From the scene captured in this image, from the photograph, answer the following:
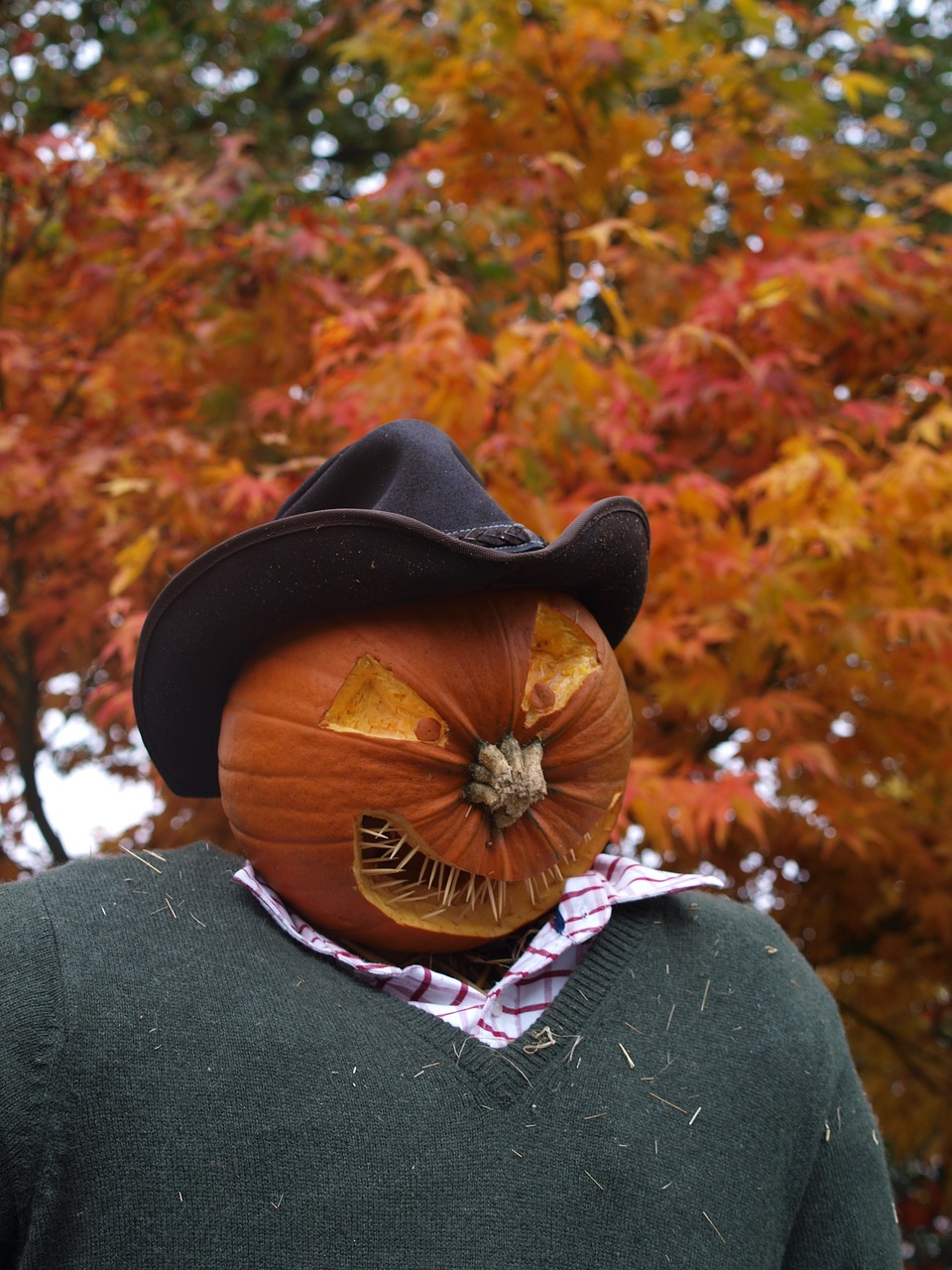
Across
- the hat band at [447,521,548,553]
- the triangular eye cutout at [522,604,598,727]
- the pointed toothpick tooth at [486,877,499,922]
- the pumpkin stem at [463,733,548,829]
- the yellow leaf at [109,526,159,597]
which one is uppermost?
the hat band at [447,521,548,553]

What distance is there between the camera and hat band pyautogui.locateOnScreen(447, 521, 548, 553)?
150 cm

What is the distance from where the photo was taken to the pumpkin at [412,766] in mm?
1428

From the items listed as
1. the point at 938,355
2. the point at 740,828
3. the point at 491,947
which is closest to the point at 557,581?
the point at 491,947

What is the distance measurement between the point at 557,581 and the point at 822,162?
315 centimetres

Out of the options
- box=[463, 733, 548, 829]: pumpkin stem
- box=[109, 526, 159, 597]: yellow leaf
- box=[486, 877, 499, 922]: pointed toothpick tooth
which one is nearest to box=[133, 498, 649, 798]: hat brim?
box=[463, 733, 548, 829]: pumpkin stem

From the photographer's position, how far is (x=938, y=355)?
11.2ft

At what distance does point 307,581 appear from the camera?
1.44 m

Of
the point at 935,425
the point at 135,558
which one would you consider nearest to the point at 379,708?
the point at 135,558

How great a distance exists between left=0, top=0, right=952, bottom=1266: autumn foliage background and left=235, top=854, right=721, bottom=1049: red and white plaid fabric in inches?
30.9

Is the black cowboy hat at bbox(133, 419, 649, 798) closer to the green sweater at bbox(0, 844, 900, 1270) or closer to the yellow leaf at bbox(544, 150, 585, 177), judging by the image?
the green sweater at bbox(0, 844, 900, 1270)

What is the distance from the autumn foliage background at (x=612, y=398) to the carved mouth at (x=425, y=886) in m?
0.88

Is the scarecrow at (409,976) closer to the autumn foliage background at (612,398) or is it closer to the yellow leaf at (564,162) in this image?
the autumn foliage background at (612,398)

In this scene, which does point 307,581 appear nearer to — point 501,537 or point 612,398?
point 501,537

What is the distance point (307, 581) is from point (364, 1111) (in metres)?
0.65
